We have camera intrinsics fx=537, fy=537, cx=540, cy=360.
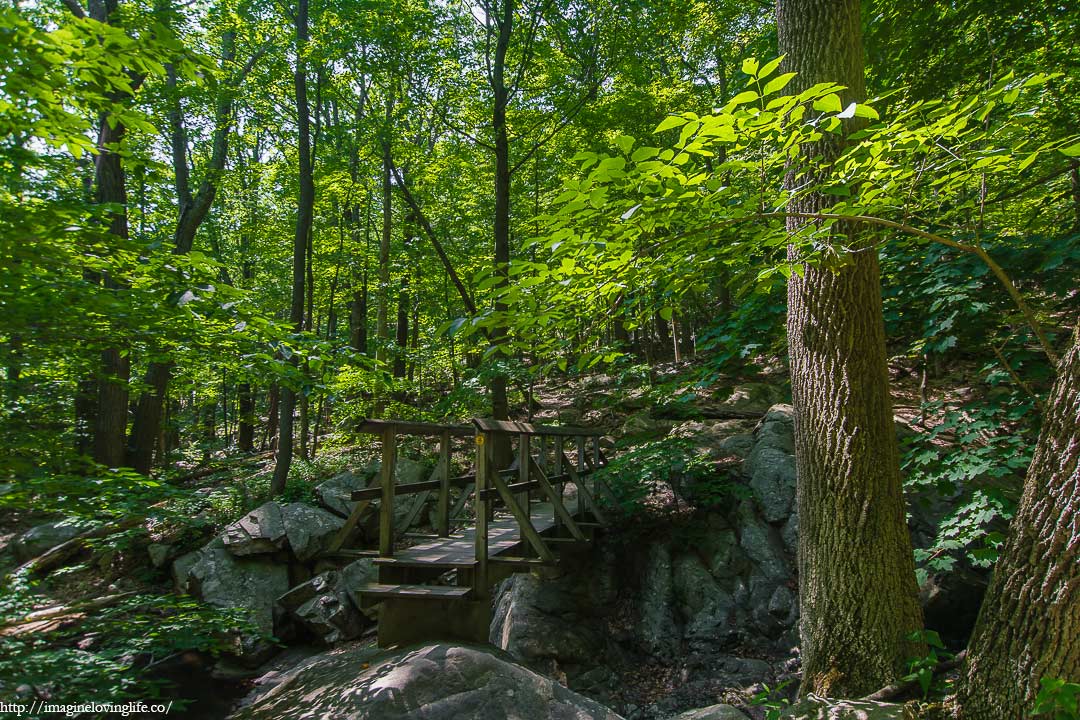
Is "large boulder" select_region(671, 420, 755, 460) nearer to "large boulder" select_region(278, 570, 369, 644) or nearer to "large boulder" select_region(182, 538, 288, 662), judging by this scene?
"large boulder" select_region(278, 570, 369, 644)

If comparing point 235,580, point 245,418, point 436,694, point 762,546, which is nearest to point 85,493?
point 436,694

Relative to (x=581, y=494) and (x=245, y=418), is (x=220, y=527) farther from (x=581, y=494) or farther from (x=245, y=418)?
(x=245, y=418)

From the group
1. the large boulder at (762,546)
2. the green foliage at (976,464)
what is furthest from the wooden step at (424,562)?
the green foliage at (976,464)

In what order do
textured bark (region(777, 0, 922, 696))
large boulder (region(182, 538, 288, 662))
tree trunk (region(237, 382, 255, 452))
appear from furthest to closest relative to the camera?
1. tree trunk (region(237, 382, 255, 452))
2. large boulder (region(182, 538, 288, 662))
3. textured bark (region(777, 0, 922, 696))

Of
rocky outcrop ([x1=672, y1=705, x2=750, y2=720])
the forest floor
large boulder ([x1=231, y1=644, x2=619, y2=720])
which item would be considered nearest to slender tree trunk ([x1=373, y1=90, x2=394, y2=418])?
the forest floor

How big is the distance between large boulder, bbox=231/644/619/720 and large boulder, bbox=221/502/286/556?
4.69 metres

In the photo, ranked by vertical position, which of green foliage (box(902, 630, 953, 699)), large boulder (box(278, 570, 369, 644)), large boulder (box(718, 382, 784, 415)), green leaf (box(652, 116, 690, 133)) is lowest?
large boulder (box(278, 570, 369, 644))

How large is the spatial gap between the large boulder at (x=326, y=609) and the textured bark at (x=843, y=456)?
5.93 meters

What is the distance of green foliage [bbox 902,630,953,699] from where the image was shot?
281cm

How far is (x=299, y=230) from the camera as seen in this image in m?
10.7

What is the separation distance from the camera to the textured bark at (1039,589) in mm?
2059

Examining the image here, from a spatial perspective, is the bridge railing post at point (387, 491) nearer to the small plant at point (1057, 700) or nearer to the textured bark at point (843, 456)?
the textured bark at point (843, 456)

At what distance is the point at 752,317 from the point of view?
5207mm

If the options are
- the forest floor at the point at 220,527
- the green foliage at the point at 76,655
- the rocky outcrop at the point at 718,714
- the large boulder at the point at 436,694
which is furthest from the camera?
the forest floor at the point at 220,527
